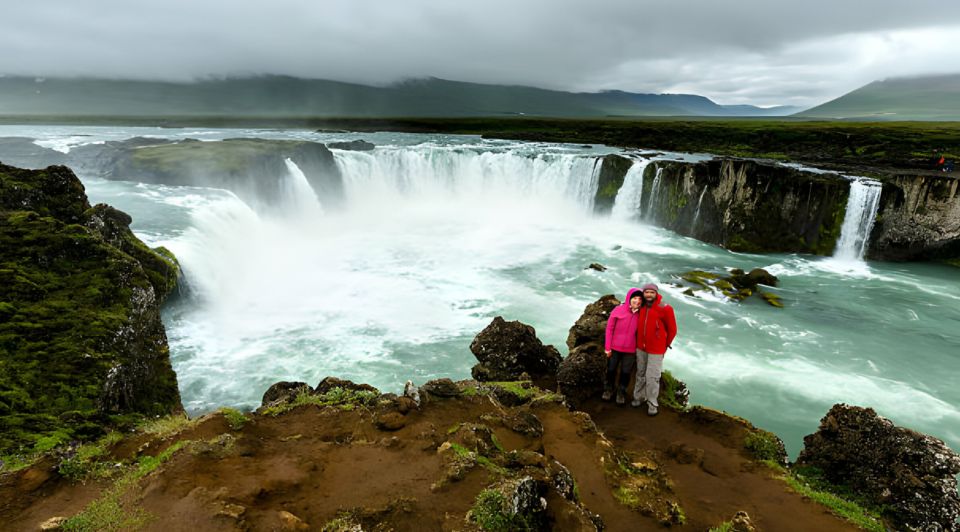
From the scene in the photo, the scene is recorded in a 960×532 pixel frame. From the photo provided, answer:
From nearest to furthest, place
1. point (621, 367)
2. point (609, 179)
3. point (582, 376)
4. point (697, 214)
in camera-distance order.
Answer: point (621, 367), point (582, 376), point (697, 214), point (609, 179)

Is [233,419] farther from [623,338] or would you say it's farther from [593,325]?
[593,325]

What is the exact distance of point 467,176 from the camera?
40.4 metres

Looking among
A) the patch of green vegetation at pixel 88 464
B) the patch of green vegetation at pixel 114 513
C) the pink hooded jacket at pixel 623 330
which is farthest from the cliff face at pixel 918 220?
the patch of green vegetation at pixel 88 464

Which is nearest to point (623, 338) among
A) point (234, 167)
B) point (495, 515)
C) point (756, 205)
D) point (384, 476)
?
point (495, 515)

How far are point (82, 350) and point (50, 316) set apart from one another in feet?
3.70

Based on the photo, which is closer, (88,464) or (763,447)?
(88,464)

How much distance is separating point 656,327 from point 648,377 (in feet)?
3.23

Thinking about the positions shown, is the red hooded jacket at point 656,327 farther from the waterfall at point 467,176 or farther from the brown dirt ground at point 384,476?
the waterfall at point 467,176

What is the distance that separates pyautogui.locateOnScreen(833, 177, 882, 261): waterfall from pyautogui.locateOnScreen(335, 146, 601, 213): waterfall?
611 inches

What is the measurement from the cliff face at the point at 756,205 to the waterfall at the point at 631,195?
6.86ft

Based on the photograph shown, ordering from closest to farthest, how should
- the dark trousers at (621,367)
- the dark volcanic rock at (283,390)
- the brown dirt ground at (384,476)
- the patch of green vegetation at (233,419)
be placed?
the brown dirt ground at (384,476) → the patch of green vegetation at (233,419) → the dark trousers at (621,367) → the dark volcanic rock at (283,390)

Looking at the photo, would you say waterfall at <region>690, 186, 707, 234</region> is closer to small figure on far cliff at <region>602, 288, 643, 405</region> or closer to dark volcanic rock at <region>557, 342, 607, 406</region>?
dark volcanic rock at <region>557, 342, 607, 406</region>

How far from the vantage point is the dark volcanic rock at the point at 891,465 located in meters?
6.01

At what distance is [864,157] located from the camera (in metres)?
37.9
